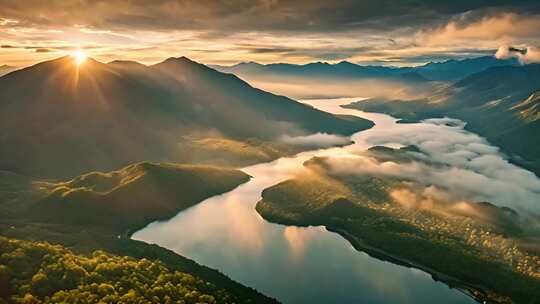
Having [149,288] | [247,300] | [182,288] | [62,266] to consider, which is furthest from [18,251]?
[247,300]

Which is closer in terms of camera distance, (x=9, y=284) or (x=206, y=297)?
(x=9, y=284)

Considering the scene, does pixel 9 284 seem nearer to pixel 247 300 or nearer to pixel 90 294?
pixel 90 294

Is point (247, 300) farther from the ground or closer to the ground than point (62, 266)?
closer to the ground

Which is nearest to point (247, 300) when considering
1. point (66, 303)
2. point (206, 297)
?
point (206, 297)

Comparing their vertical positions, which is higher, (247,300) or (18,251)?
(18,251)

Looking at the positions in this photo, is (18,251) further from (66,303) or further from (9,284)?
(66,303)

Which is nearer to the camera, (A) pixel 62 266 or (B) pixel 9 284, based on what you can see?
(B) pixel 9 284

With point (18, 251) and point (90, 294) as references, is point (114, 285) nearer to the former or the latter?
point (90, 294)
